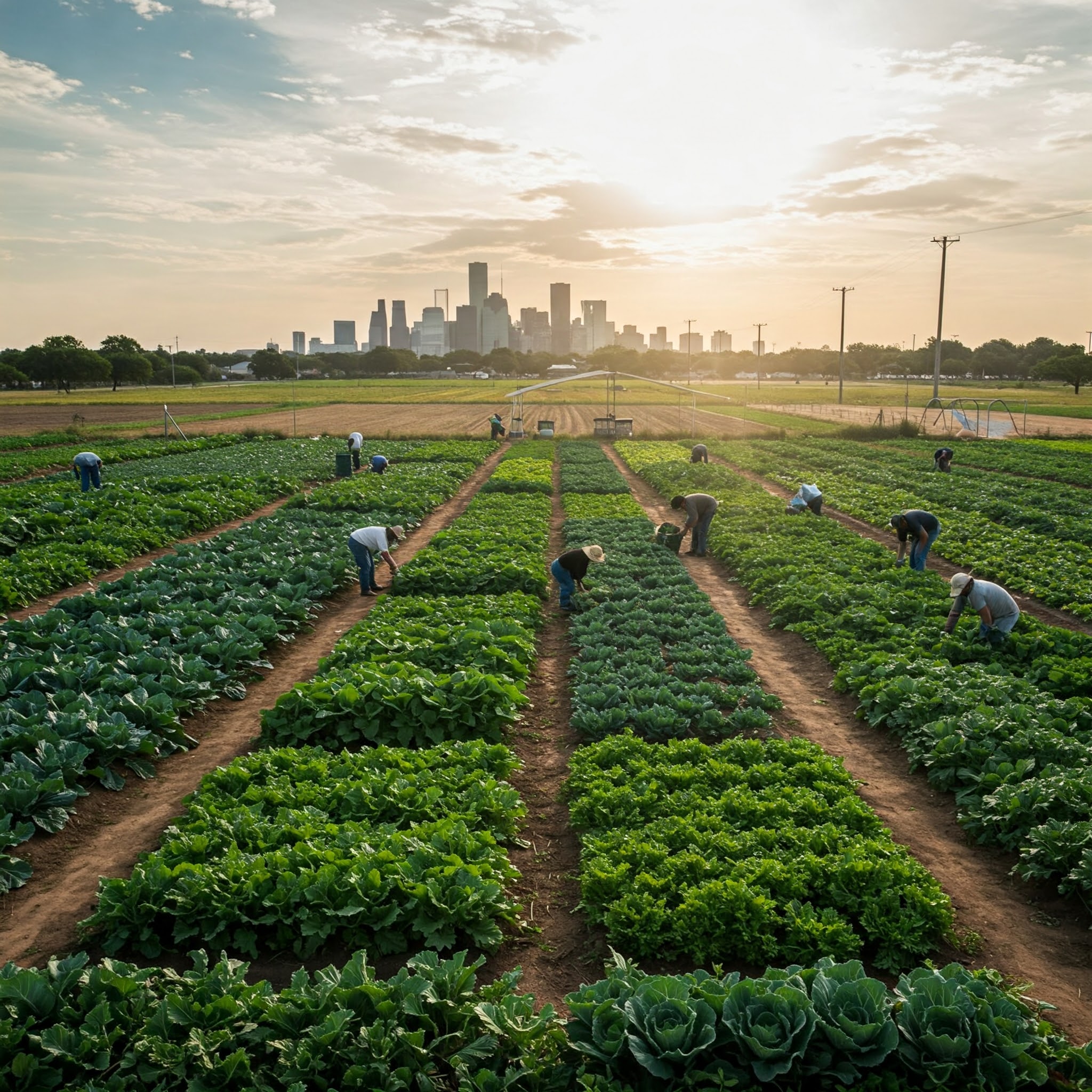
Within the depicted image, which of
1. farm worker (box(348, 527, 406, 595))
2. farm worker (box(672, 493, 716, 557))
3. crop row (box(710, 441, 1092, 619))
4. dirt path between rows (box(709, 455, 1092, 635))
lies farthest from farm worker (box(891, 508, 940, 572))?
farm worker (box(348, 527, 406, 595))

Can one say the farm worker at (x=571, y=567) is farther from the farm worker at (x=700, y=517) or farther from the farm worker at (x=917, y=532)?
the farm worker at (x=917, y=532)

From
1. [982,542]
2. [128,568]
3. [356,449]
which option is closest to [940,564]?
[982,542]

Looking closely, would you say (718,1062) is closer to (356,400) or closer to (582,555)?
(582,555)

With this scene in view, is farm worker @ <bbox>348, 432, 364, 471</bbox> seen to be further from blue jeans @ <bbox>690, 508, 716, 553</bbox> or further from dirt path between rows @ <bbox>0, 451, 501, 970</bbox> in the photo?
dirt path between rows @ <bbox>0, 451, 501, 970</bbox>

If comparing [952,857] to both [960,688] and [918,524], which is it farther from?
[918,524]

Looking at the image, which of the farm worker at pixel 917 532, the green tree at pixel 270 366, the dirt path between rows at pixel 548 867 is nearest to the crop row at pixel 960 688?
the farm worker at pixel 917 532

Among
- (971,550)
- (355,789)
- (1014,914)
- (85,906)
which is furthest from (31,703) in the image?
(971,550)
